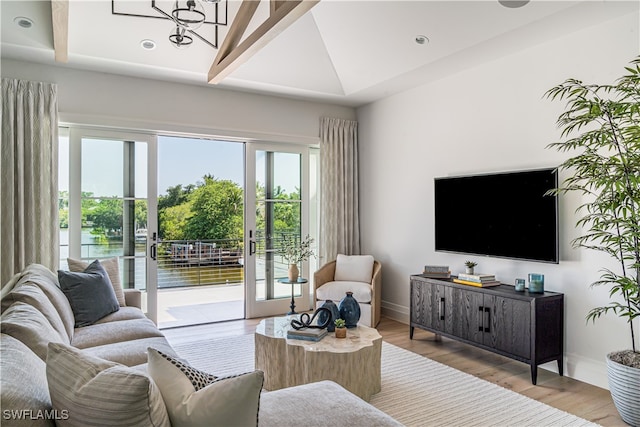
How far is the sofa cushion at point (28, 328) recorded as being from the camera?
1.72 m

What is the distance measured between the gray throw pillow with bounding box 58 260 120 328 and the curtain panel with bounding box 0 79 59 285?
1.02m

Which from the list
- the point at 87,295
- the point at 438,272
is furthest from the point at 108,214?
the point at 438,272

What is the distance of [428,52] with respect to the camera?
4.10m

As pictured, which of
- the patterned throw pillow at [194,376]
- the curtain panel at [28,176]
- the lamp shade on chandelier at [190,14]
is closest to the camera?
Result: the patterned throw pillow at [194,376]

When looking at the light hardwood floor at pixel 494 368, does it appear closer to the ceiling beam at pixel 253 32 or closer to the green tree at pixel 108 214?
the green tree at pixel 108 214

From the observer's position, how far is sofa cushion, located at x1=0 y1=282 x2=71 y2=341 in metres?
2.25

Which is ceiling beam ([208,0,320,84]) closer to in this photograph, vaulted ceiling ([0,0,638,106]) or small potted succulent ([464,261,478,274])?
vaulted ceiling ([0,0,638,106])

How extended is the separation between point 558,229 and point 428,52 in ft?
6.62

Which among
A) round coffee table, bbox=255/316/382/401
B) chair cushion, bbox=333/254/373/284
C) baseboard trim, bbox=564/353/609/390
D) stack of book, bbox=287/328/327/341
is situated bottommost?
baseboard trim, bbox=564/353/609/390

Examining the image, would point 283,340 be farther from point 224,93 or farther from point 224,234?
point 224,234

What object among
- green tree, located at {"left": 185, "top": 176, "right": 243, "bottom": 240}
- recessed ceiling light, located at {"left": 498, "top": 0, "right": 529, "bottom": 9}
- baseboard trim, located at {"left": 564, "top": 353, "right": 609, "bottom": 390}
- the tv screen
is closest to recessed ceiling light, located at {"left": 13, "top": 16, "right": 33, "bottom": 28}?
recessed ceiling light, located at {"left": 498, "top": 0, "right": 529, "bottom": 9}

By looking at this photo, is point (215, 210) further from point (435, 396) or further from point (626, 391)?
point (626, 391)

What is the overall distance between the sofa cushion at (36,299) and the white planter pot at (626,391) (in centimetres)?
343

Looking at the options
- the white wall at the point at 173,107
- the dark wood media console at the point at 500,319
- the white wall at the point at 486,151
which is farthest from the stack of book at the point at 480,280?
the white wall at the point at 173,107
